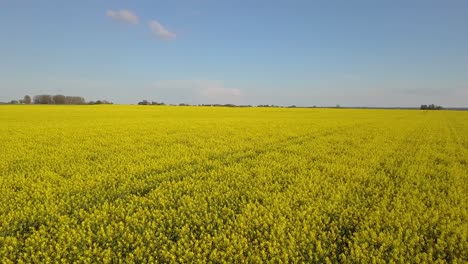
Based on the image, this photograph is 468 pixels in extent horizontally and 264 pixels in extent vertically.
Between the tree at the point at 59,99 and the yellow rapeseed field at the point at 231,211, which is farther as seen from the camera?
the tree at the point at 59,99

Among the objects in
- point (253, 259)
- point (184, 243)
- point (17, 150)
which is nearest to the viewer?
point (253, 259)

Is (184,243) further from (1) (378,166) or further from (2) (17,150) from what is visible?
(2) (17,150)

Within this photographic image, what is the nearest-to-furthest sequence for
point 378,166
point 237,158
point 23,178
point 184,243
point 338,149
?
point 184,243
point 23,178
point 378,166
point 237,158
point 338,149

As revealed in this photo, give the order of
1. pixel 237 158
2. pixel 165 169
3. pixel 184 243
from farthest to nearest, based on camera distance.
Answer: pixel 237 158
pixel 165 169
pixel 184 243

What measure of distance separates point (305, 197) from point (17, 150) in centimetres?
1514

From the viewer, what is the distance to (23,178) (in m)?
10.0

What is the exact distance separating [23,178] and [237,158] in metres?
8.29

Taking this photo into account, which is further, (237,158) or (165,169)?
(237,158)

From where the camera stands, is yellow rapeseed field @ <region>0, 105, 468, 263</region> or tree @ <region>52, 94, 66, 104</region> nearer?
yellow rapeseed field @ <region>0, 105, 468, 263</region>

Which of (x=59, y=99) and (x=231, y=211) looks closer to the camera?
(x=231, y=211)

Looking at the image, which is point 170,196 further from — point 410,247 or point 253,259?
point 410,247

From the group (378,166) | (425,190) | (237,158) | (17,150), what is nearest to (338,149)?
(378,166)

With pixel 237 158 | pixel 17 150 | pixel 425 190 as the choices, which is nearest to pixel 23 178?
pixel 17 150

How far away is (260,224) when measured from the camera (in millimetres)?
6637
